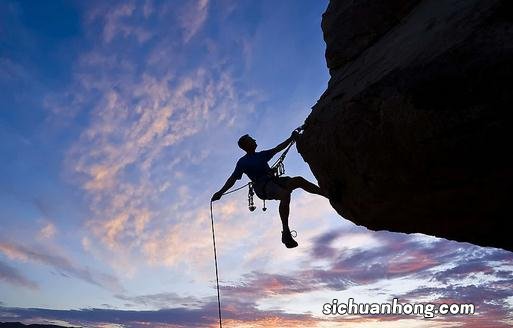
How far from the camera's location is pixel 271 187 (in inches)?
348

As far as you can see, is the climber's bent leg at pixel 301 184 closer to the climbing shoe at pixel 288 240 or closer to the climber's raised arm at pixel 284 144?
the climber's raised arm at pixel 284 144

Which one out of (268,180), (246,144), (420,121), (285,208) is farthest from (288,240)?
(420,121)

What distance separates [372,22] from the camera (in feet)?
25.0

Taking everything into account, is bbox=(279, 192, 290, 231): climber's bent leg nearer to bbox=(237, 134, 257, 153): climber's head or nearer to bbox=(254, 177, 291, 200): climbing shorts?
bbox=(254, 177, 291, 200): climbing shorts

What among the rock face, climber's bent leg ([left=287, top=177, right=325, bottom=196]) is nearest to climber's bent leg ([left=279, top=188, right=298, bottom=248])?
climber's bent leg ([left=287, top=177, right=325, bottom=196])

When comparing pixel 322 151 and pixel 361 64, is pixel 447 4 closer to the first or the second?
pixel 361 64

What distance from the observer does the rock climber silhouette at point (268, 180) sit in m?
8.59

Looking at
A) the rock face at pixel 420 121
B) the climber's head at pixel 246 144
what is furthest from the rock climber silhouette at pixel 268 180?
the rock face at pixel 420 121

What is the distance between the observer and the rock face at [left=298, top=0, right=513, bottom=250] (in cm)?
491

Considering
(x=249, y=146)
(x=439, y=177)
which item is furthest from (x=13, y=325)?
(x=439, y=177)

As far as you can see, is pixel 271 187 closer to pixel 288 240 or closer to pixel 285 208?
pixel 285 208

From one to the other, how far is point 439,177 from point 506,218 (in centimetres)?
138

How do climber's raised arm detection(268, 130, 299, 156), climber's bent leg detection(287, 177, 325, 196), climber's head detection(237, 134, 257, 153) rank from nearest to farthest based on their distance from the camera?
climber's raised arm detection(268, 130, 299, 156) < climber's bent leg detection(287, 177, 325, 196) < climber's head detection(237, 134, 257, 153)

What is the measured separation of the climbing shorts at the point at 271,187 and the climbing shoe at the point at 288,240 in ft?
2.61
